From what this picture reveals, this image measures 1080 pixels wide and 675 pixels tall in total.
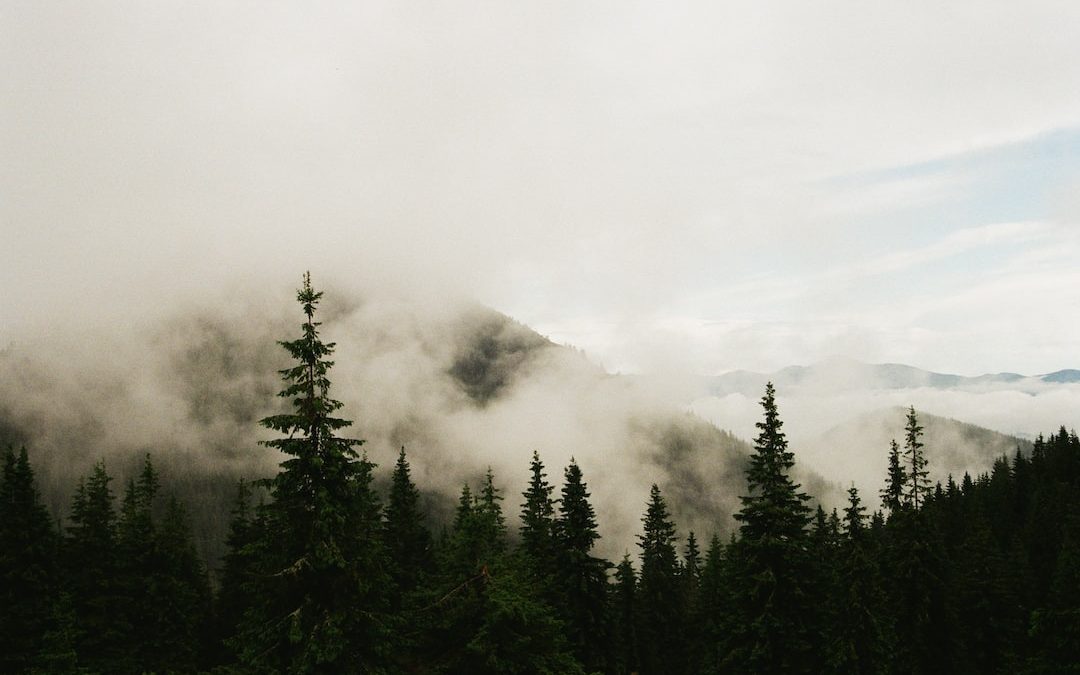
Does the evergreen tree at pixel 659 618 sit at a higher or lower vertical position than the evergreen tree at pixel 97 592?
lower

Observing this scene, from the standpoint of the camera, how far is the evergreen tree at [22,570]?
3341 cm

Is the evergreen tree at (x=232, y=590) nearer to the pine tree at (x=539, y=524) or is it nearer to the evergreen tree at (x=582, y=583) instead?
the pine tree at (x=539, y=524)

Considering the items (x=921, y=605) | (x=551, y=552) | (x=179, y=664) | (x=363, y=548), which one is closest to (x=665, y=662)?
(x=921, y=605)

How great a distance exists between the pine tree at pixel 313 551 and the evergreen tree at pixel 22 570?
2448 centimetres

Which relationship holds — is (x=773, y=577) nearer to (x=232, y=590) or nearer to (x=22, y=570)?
(x=22, y=570)

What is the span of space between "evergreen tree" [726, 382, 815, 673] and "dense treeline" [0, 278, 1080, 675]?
0.08 metres

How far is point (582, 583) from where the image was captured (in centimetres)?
3766

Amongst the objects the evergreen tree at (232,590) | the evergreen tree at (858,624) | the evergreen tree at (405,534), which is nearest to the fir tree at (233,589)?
the evergreen tree at (232,590)

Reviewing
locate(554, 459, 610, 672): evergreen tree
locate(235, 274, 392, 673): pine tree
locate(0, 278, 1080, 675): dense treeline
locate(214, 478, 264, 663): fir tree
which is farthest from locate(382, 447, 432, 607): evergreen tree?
locate(235, 274, 392, 673): pine tree

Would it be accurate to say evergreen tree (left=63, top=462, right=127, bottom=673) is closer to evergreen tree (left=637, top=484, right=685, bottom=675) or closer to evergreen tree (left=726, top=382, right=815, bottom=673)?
evergreen tree (left=726, top=382, right=815, bottom=673)

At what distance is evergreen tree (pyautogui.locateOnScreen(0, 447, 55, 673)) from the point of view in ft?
110

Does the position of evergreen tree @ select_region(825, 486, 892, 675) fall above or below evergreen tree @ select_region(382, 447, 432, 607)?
below

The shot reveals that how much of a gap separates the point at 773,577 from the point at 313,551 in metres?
17.1

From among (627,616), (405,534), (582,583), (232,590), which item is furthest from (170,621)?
(627,616)
